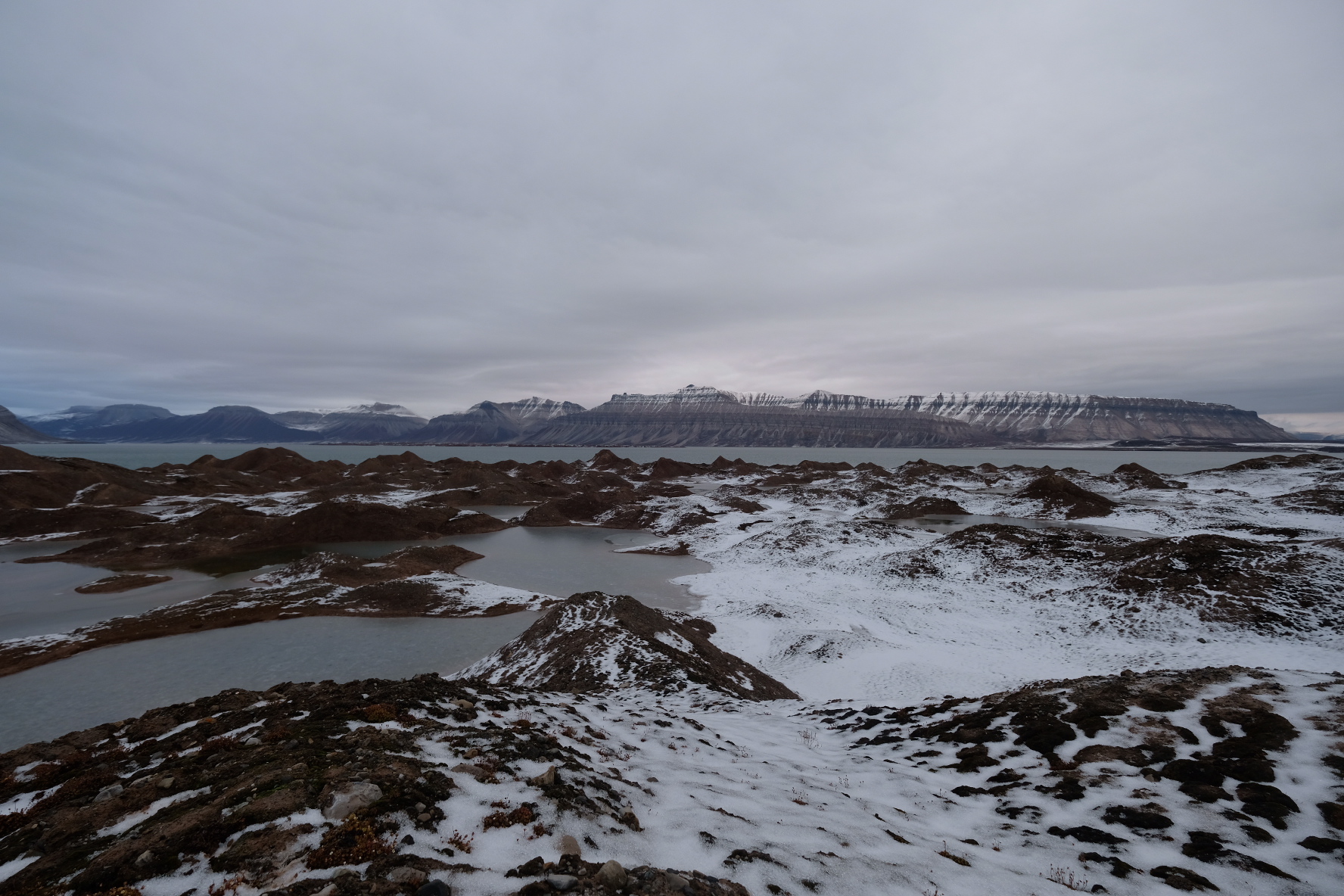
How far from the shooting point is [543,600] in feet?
113

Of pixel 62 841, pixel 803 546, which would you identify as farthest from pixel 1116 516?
pixel 62 841

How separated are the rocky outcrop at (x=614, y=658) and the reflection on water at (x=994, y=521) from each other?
39.5 meters

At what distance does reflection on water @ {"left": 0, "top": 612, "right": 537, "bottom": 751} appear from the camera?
19453 millimetres

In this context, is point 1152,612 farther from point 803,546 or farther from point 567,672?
point 567,672

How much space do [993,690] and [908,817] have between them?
572 inches

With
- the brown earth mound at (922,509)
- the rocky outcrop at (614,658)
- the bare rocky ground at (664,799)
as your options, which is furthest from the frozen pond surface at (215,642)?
the brown earth mound at (922,509)

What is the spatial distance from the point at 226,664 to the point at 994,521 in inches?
2764

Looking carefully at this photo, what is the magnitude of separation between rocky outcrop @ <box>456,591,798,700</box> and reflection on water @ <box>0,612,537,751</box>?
372 cm

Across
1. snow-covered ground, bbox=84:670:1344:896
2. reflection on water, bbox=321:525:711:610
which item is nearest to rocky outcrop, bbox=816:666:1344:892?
snow-covered ground, bbox=84:670:1344:896

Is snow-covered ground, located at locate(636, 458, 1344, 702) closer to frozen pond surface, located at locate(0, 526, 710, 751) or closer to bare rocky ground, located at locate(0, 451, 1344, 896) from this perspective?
bare rocky ground, located at locate(0, 451, 1344, 896)

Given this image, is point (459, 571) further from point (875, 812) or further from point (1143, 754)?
point (1143, 754)

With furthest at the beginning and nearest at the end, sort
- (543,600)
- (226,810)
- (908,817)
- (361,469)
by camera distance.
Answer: (361,469) < (543,600) < (908,817) < (226,810)

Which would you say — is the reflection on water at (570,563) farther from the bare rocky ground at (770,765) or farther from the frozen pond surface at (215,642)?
the bare rocky ground at (770,765)

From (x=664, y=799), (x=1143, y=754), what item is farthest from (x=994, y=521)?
(x=664, y=799)
